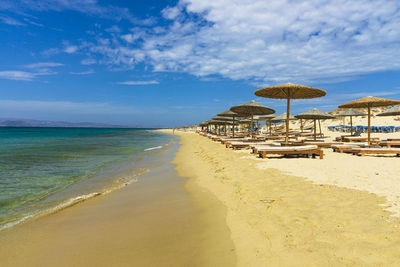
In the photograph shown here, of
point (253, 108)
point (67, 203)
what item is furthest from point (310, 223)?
point (253, 108)

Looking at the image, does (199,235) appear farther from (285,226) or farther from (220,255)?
(285,226)

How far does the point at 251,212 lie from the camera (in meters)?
3.17

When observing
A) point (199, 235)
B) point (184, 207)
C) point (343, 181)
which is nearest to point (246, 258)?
point (199, 235)

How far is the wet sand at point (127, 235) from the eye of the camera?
88.0 inches

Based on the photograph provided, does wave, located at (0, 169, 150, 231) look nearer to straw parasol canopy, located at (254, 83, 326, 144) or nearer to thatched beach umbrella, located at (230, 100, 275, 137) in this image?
straw parasol canopy, located at (254, 83, 326, 144)

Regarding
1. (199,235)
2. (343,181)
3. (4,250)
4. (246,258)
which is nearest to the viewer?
(246,258)

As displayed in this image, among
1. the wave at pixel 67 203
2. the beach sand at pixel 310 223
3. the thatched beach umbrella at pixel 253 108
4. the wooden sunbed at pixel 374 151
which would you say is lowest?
the wave at pixel 67 203

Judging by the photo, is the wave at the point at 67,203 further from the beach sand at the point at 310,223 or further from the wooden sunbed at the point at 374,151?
the wooden sunbed at the point at 374,151

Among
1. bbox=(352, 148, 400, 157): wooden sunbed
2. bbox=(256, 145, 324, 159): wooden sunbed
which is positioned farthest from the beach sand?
bbox=(352, 148, 400, 157): wooden sunbed

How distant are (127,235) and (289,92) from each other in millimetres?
8560

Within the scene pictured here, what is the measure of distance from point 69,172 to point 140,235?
6.03 m

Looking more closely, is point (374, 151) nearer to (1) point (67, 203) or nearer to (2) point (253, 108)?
(2) point (253, 108)

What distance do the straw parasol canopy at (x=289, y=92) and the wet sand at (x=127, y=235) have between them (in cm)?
618

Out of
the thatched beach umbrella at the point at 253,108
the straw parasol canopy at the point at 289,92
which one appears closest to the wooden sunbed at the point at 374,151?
the straw parasol canopy at the point at 289,92
